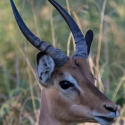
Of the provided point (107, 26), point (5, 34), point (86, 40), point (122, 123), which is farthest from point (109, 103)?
point (107, 26)

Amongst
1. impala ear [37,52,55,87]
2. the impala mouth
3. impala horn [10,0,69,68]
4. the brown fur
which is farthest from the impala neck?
the impala mouth

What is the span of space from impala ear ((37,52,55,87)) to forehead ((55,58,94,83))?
9 centimetres

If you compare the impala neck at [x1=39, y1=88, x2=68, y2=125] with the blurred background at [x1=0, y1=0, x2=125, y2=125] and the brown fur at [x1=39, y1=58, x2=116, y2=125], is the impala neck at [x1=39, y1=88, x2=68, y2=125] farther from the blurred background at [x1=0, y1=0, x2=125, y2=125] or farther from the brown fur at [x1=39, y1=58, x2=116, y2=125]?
the blurred background at [x1=0, y1=0, x2=125, y2=125]

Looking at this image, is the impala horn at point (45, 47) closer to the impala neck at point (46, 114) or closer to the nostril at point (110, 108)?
the impala neck at point (46, 114)

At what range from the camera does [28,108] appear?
9836 mm

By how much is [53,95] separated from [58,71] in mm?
265

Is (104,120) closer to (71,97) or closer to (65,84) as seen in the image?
(71,97)

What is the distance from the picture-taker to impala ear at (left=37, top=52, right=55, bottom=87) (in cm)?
644

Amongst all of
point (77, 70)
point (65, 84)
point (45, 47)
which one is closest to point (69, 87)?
point (65, 84)

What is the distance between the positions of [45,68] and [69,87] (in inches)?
14.1

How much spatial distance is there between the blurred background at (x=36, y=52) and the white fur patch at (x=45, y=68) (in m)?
1.97

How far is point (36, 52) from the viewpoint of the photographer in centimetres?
1165

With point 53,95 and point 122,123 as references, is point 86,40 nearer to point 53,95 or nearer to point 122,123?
point 53,95

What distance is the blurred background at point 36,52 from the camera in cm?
920
